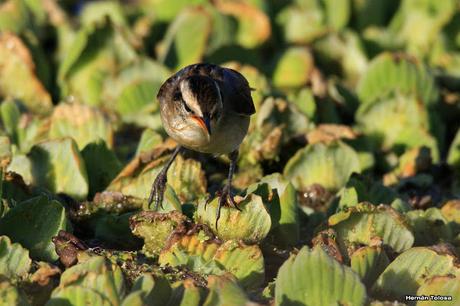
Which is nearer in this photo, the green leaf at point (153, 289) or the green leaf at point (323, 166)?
the green leaf at point (153, 289)

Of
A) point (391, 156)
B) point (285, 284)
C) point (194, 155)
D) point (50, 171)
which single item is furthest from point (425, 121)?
point (285, 284)

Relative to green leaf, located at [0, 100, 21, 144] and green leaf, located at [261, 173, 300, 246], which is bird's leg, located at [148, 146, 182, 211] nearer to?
green leaf, located at [261, 173, 300, 246]

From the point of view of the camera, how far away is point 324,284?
11.4ft

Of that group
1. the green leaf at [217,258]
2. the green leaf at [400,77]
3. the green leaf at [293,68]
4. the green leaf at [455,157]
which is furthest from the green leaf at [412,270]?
the green leaf at [293,68]

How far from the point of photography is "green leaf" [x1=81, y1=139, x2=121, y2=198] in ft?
16.7

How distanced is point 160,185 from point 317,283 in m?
A: 1.37

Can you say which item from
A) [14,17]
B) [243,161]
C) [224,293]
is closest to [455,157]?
[243,161]

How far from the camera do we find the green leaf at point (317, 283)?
345cm

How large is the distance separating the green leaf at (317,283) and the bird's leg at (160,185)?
3.38ft

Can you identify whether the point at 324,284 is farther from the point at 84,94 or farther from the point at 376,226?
the point at 84,94

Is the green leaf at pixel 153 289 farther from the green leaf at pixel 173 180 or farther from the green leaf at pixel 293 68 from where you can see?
the green leaf at pixel 293 68

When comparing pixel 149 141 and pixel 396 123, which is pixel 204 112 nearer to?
pixel 149 141

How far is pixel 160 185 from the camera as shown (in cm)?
462

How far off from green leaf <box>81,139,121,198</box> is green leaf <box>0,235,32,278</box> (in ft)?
4.49
